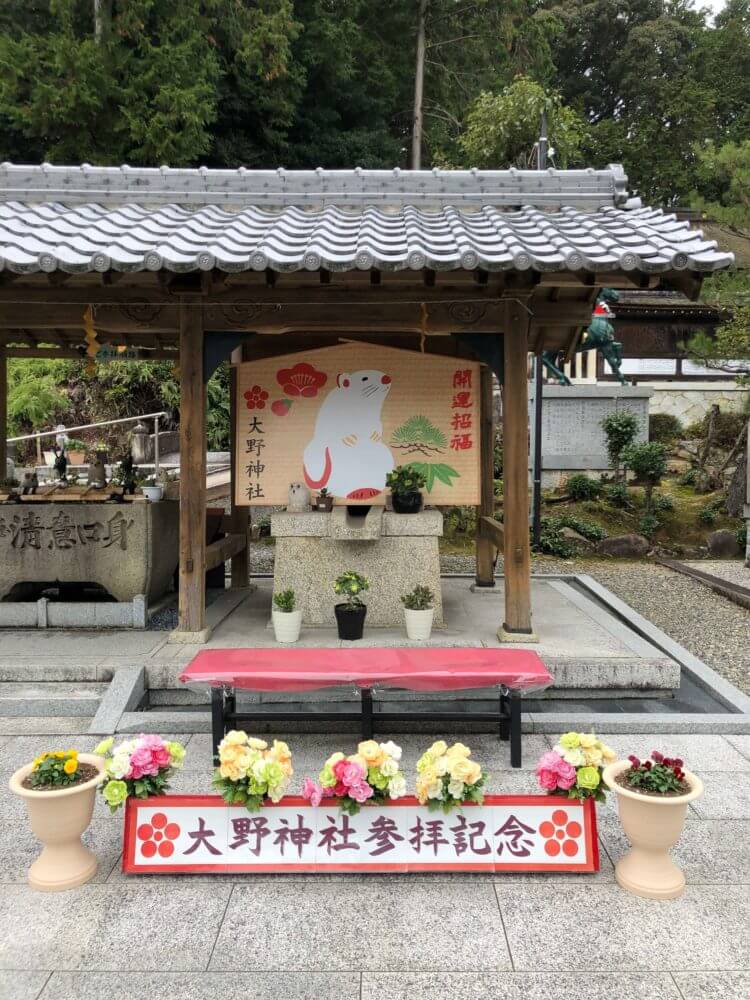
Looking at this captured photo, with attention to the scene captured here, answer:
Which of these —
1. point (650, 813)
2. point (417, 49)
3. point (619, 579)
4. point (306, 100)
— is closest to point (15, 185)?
point (650, 813)

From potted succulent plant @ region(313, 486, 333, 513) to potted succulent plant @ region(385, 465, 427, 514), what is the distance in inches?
24.8

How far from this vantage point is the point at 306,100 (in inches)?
821

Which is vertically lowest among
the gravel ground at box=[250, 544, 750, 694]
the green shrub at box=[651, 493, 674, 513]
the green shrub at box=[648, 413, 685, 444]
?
the gravel ground at box=[250, 544, 750, 694]

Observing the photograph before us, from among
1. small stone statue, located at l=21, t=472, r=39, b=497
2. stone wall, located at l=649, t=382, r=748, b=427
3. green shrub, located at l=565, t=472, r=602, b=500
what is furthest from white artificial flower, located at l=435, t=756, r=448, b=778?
stone wall, located at l=649, t=382, r=748, b=427

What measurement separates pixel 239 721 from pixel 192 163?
17333mm

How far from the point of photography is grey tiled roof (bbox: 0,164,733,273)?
5.20 metres

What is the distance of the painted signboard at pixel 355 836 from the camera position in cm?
348

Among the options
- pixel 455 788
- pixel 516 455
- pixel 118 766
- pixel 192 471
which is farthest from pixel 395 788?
pixel 192 471

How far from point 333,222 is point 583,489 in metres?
12.2

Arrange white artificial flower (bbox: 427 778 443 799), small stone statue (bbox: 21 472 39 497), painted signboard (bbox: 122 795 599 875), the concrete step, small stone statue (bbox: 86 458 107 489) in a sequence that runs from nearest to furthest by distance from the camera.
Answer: white artificial flower (bbox: 427 778 443 799), painted signboard (bbox: 122 795 599 875), the concrete step, small stone statue (bbox: 21 472 39 497), small stone statue (bbox: 86 458 107 489)

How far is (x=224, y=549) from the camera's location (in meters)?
7.52

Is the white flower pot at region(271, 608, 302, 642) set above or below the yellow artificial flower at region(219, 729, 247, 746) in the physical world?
below

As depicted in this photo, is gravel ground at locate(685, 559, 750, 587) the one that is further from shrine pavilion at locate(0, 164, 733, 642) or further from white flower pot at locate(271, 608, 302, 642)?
white flower pot at locate(271, 608, 302, 642)

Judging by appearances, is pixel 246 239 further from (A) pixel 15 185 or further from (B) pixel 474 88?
(B) pixel 474 88
